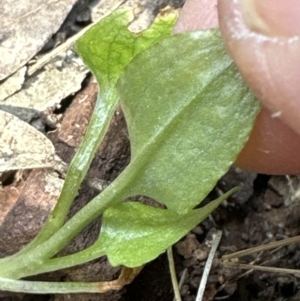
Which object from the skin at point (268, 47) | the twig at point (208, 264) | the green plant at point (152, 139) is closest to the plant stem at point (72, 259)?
the green plant at point (152, 139)

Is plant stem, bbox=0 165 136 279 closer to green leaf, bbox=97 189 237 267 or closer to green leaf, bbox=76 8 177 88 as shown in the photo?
green leaf, bbox=97 189 237 267

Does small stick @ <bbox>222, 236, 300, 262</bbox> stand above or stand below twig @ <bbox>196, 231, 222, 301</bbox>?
below

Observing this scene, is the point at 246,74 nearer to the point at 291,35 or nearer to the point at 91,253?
the point at 291,35

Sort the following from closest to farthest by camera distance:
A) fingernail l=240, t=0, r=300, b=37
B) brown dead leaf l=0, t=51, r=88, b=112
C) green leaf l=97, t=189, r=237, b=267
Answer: fingernail l=240, t=0, r=300, b=37, green leaf l=97, t=189, r=237, b=267, brown dead leaf l=0, t=51, r=88, b=112

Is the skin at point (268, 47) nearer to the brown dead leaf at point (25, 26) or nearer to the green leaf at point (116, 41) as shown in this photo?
the green leaf at point (116, 41)

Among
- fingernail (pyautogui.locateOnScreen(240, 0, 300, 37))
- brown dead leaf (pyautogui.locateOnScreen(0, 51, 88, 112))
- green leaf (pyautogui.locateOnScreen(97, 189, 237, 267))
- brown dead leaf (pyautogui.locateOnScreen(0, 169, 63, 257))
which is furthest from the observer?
brown dead leaf (pyautogui.locateOnScreen(0, 51, 88, 112))

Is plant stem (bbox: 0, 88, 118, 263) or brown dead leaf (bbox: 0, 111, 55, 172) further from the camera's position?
brown dead leaf (bbox: 0, 111, 55, 172)

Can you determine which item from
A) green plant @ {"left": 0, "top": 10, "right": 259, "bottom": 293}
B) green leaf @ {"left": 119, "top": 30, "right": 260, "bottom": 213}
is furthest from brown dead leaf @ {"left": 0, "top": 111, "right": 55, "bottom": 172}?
green leaf @ {"left": 119, "top": 30, "right": 260, "bottom": 213}

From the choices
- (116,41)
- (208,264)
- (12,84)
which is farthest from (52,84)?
(208,264)

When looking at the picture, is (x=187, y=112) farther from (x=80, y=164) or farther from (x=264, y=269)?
(x=264, y=269)

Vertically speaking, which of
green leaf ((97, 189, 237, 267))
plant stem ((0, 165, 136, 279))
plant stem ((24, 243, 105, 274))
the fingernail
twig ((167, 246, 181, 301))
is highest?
the fingernail
